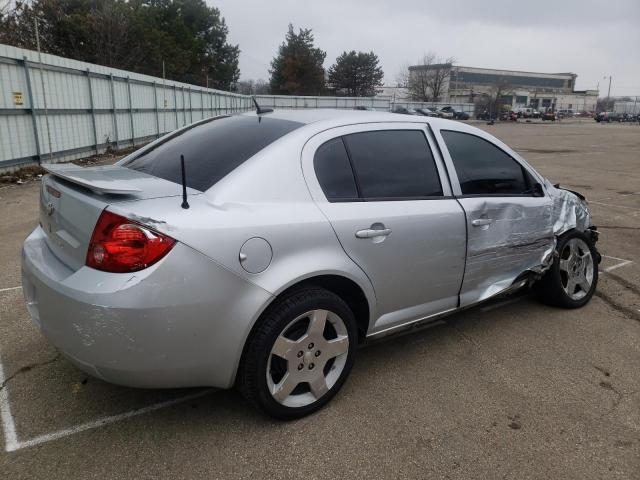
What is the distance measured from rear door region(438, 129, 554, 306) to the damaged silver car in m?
0.02

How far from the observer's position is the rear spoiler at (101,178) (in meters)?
2.26

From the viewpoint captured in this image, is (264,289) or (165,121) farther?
(165,121)

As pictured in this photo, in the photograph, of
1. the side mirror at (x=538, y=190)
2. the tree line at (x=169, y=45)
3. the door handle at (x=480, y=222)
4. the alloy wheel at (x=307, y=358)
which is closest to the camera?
the alloy wheel at (x=307, y=358)

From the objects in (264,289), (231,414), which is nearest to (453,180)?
(264,289)

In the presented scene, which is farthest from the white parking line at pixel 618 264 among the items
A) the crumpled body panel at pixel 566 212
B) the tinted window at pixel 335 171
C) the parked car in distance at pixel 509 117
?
the parked car in distance at pixel 509 117

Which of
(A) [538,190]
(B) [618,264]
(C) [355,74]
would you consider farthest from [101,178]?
(C) [355,74]

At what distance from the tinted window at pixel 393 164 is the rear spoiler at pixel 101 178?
1.22m

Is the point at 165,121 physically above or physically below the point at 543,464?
above

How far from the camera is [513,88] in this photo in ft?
323

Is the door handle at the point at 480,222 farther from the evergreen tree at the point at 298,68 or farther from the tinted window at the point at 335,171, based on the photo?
the evergreen tree at the point at 298,68

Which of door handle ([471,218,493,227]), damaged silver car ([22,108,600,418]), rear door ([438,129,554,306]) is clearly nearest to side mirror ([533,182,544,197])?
rear door ([438,129,554,306])

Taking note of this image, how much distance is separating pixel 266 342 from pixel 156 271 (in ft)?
2.04

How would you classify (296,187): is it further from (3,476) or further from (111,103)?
(111,103)

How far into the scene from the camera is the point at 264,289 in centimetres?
230
